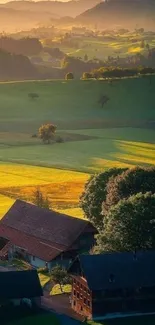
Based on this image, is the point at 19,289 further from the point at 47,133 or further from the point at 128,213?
the point at 47,133

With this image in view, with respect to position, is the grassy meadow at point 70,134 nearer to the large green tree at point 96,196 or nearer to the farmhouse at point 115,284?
the large green tree at point 96,196

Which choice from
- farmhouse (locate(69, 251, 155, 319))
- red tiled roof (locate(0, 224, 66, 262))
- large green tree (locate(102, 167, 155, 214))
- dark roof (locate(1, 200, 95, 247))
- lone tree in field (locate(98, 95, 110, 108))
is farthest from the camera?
lone tree in field (locate(98, 95, 110, 108))

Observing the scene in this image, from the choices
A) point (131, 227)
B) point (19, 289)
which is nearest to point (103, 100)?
point (131, 227)

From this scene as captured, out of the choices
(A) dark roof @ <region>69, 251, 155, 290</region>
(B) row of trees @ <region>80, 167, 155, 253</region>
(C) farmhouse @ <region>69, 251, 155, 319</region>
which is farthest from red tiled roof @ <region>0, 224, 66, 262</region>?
(C) farmhouse @ <region>69, 251, 155, 319</region>

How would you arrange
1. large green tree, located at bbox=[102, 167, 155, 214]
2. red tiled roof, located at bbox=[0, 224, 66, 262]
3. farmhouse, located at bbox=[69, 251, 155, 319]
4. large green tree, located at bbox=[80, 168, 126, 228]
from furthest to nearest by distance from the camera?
1. large green tree, located at bbox=[80, 168, 126, 228]
2. large green tree, located at bbox=[102, 167, 155, 214]
3. red tiled roof, located at bbox=[0, 224, 66, 262]
4. farmhouse, located at bbox=[69, 251, 155, 319]

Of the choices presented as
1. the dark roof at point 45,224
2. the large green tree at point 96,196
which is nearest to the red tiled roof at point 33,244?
the dark roof at point 45,224

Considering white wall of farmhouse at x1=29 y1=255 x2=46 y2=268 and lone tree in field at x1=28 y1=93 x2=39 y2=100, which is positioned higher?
lone tree in field at x1=28 y1=93 x2=39 y2=100

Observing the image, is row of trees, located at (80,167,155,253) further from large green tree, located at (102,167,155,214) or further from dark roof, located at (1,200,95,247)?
dark roof, located at (1,200,95,247)

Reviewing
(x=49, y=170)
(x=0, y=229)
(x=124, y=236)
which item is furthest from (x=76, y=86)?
(x=124, y=236)
